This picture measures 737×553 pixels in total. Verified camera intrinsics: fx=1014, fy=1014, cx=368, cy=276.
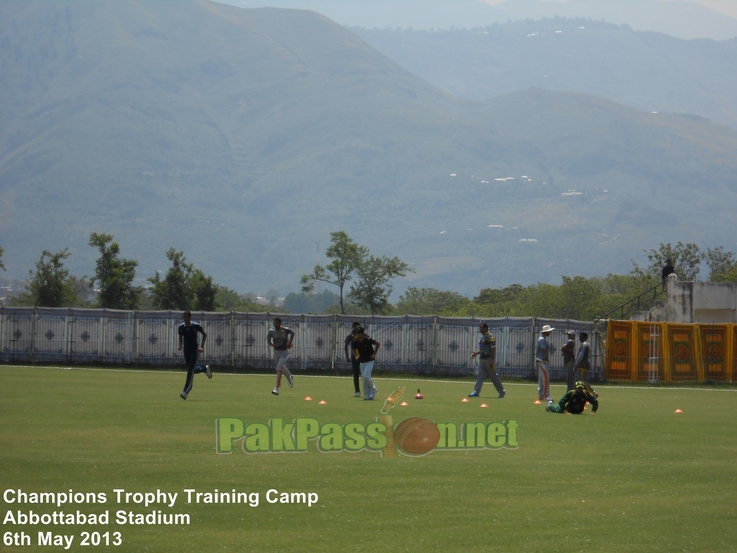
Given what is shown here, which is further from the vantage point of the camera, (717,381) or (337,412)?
(717,381)

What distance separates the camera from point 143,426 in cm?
1738

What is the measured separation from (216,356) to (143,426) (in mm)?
24725

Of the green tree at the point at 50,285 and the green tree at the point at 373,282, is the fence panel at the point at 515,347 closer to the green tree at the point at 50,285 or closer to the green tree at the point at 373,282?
the green tree at the point at 50,285

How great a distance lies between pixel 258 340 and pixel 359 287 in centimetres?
5739

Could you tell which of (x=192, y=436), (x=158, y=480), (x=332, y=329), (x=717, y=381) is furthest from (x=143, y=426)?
(x=717, y=381)

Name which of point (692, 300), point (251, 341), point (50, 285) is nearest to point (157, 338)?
point (251, 341)

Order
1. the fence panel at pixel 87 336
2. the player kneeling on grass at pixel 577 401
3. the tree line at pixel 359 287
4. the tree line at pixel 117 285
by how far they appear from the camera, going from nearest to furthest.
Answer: the player kneeling on grass at pixel 577 401, the fence panel at pixel 87 336, the tree line at pixel 117 285, the tree line at pixel 359 287

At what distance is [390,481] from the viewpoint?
12.5 m

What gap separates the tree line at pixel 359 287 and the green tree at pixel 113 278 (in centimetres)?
7

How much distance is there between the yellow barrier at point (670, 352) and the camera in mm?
38531

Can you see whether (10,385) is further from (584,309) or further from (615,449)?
(584,309)

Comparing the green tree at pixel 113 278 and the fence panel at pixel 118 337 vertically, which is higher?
the green tree at pixel 113 278

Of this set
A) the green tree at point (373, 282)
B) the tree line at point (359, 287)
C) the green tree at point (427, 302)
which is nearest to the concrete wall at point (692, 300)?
the tree line at point (359, 287)

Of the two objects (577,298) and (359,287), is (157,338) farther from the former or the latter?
(577,298)
